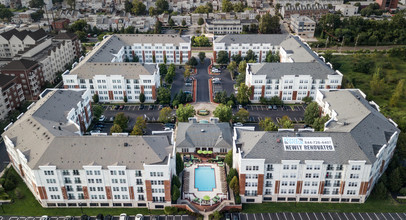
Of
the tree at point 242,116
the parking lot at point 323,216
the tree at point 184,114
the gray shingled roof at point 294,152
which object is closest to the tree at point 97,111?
the tree at point 184,114

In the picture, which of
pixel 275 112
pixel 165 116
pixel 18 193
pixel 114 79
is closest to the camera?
pixel 18 193

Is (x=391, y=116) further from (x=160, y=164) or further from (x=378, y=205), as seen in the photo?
(x=160, y=164)

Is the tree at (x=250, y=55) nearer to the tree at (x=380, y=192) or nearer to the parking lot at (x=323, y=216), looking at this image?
the tree at (x=380, y=192)

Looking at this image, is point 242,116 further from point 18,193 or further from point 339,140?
point 18,193

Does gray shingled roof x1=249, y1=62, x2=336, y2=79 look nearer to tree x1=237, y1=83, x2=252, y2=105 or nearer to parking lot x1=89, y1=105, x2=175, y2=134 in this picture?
tree x1=237, y1=83, x2=252, y2=105

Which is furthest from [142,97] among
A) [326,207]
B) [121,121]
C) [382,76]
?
[382,76]
